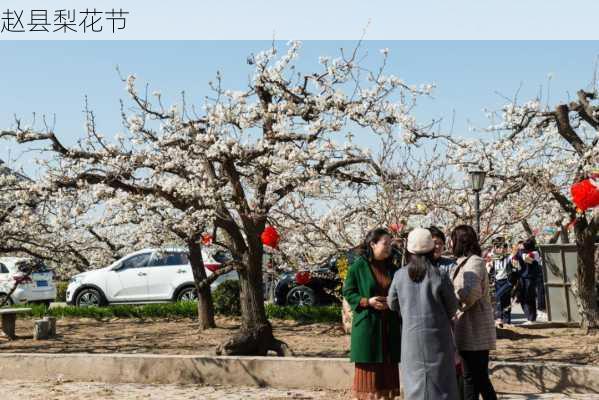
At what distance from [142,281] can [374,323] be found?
13280 millimetres

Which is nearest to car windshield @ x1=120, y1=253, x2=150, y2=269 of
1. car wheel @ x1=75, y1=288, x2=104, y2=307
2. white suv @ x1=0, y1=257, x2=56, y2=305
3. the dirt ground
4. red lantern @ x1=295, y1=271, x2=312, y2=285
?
car wheel @ x1=75, y1=288, x2=104, y2=307

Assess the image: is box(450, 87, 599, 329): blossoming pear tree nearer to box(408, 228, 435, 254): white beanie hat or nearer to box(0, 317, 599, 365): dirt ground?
box(0, 317, 599, 365): dirt ground

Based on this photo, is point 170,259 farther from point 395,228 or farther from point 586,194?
point 586,194

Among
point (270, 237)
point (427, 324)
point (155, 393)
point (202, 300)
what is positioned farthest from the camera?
point (202, 300)

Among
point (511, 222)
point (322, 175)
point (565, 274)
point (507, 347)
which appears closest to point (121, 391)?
point (322, 175)

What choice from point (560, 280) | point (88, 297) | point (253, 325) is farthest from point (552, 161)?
point (88, 297)

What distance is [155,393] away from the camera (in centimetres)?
837

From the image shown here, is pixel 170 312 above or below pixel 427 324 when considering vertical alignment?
below

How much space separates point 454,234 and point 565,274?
8434 mm

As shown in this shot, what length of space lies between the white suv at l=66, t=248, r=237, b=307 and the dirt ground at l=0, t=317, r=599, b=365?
2497mm

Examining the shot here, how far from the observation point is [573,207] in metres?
12.3

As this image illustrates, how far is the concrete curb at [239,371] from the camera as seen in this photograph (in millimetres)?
7965

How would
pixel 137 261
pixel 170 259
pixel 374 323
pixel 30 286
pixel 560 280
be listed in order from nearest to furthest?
pixel 374 323 < pixel 560 280 < pixel 170 259 < pixel 137 261 < pixel 30 286

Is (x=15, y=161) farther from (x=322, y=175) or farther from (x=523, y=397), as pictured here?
(x=523, y=397)
